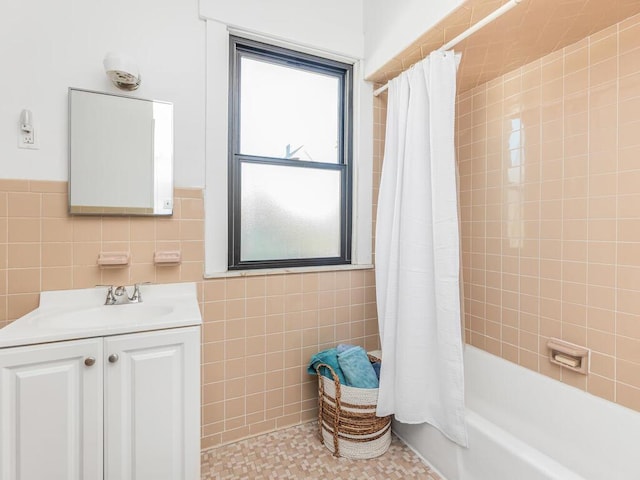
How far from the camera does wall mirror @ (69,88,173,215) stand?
1474 mm

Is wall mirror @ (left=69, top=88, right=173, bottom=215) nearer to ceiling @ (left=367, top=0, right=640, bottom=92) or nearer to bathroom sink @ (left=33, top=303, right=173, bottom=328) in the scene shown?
bathroom sink @ (left=33, top=303, right=173, bottom=328)

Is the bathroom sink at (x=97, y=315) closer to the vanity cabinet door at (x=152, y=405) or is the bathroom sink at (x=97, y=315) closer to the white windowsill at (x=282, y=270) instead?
the vanity cabinet door at (x=152, y=405)

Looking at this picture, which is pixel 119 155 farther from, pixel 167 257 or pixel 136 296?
pixel 136 296

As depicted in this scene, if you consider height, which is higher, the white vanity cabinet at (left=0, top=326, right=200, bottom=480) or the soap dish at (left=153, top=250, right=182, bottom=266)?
the soap dish at (left=153, top=250, right=182, bottom=266)

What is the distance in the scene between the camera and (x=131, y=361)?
3.94 ft

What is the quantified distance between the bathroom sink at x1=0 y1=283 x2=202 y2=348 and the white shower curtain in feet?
3.26

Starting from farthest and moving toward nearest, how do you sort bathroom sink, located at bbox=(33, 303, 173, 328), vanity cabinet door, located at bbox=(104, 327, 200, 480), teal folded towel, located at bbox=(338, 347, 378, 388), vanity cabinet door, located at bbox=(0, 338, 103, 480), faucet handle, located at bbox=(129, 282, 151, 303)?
teal folded towel, located at bbox=(338, 347, 378, 388), faucet handle, located at bbox=(129, 282, 151, 303), bathroom sink, located at bbox=(33, 303, 173, 328), vanity cabinet door, located at bbox=(104, 327, 200, 480), vanity cabinet door, located at bbox=(0, 338, 103, 480)

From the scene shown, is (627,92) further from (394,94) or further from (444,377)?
(444,377)

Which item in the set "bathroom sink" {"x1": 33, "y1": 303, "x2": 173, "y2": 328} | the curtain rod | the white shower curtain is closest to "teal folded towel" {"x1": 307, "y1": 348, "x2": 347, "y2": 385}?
the white shower curtain

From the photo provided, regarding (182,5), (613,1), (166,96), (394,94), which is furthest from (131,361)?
(613,1)

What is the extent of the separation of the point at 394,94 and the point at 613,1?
3.00 feet

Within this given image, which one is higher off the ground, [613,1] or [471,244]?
[613,1]

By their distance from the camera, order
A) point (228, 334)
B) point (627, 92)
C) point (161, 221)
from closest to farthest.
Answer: point (627, 92), point (161, 221), point (228, 334)

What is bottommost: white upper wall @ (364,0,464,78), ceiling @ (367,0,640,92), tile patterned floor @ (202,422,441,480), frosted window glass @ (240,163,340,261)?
tile patterned floor @ (202,422,441,480)
